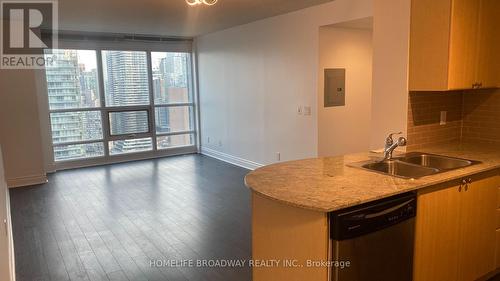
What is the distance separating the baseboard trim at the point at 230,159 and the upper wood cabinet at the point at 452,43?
12.1 feet

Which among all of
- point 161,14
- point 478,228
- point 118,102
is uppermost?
point 161,14

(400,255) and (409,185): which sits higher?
(409,185)

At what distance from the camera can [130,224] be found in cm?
401

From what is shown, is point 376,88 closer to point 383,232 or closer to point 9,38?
point 383,232

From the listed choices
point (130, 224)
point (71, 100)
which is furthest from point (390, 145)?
point (71, 100)

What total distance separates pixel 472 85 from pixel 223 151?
5.02 meters

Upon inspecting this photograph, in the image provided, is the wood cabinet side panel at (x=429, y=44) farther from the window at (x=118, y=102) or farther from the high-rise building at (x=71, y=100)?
the high-rise building at (x=71, y=100)

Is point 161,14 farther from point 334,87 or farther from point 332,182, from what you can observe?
point 332,182

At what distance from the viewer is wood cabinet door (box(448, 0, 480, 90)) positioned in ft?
8.86

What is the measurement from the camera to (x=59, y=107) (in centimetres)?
676

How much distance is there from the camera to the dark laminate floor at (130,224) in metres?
3.04

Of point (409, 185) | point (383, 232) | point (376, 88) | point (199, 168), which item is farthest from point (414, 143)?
point (199, 168)

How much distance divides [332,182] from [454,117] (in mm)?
1973

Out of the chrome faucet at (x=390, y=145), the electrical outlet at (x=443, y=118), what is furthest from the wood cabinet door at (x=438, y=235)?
the electrical outlet at (x=443, y=118)
